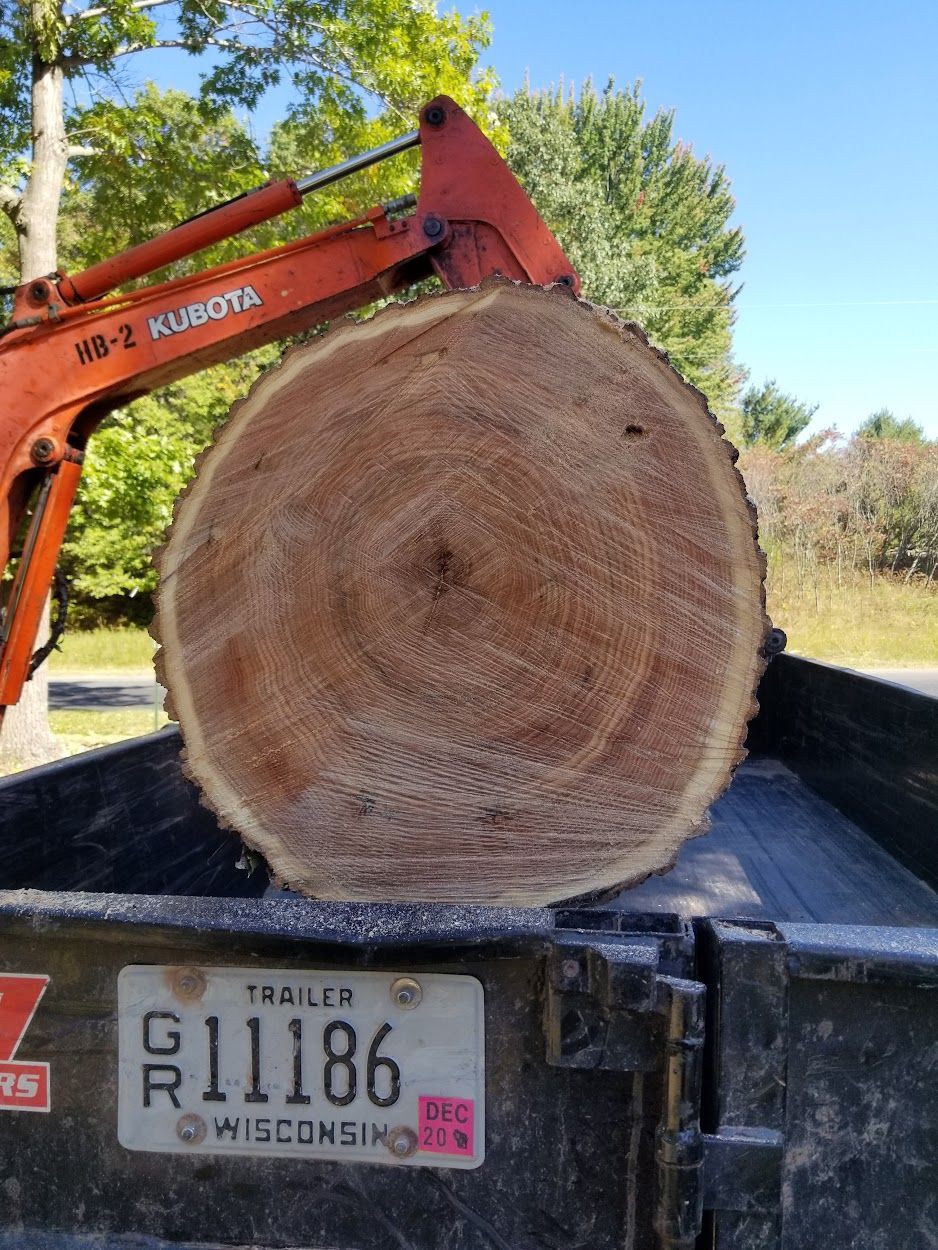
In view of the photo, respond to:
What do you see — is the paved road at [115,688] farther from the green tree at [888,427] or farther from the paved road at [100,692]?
the green tree at [888,427]

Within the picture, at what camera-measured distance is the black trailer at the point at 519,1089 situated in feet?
3.26

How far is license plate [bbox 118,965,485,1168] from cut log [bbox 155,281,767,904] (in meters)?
0.59

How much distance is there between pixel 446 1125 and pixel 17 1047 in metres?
0.51

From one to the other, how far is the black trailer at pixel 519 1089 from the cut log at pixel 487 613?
0.51 m

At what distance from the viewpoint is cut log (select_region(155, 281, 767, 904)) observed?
1.63 m

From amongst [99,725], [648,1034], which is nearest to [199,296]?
[648,1034]

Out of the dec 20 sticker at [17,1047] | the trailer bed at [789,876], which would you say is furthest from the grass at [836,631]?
the dec 20 sticker at [17,1047]

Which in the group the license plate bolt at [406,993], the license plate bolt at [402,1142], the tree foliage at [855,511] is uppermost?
the tree foliage at [855,511]

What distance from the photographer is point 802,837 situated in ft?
8.45

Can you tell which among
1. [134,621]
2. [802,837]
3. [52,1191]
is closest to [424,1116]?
[52,1191]

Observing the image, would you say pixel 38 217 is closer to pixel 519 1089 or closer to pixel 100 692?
pixel 519 1089

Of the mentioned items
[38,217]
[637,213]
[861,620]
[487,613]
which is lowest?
[487,613]

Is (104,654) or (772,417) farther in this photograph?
(772,417)

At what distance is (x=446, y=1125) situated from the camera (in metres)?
1.06
